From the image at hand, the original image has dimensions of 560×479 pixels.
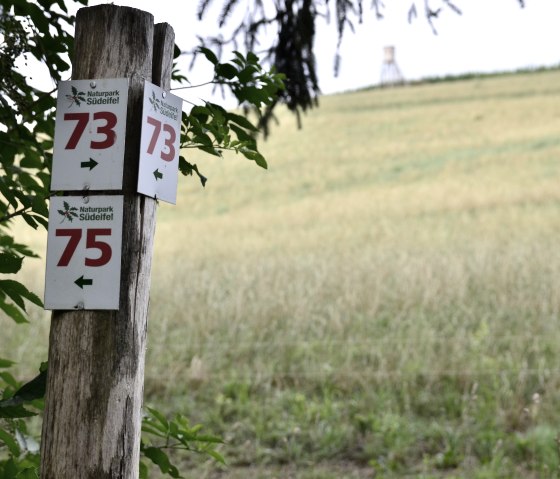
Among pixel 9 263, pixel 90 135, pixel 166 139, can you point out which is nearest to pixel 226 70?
pixel 166 139

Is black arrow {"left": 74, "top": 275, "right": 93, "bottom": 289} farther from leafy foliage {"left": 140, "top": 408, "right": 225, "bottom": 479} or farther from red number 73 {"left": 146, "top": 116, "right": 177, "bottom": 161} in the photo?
leafy foliage {"left": 140, "top": 408, "right": 225, "bottom": 479}

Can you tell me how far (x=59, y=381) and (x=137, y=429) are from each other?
21 centimetres

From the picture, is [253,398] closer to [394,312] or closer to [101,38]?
[394,312]

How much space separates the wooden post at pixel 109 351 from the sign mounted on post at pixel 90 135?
0.03 meters

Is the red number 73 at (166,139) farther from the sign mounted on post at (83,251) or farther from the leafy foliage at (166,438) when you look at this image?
the leafy foliage at (166,438)

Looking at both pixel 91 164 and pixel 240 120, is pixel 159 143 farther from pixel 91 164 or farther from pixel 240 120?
pixel 240 120

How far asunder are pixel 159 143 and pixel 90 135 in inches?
6.4

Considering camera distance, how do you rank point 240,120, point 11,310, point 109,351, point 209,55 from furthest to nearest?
→ point 11,310 < point 240,120 < point 209,55 < point 109,351

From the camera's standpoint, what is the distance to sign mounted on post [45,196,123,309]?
1.97m

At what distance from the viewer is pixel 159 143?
209cm

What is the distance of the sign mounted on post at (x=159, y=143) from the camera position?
6.68 feet

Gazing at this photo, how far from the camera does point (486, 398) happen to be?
6629 millimetres

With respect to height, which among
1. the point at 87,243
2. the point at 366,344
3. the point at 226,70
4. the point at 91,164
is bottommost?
the point at 366,344

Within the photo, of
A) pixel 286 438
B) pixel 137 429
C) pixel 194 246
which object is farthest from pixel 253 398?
pixel 194 246
